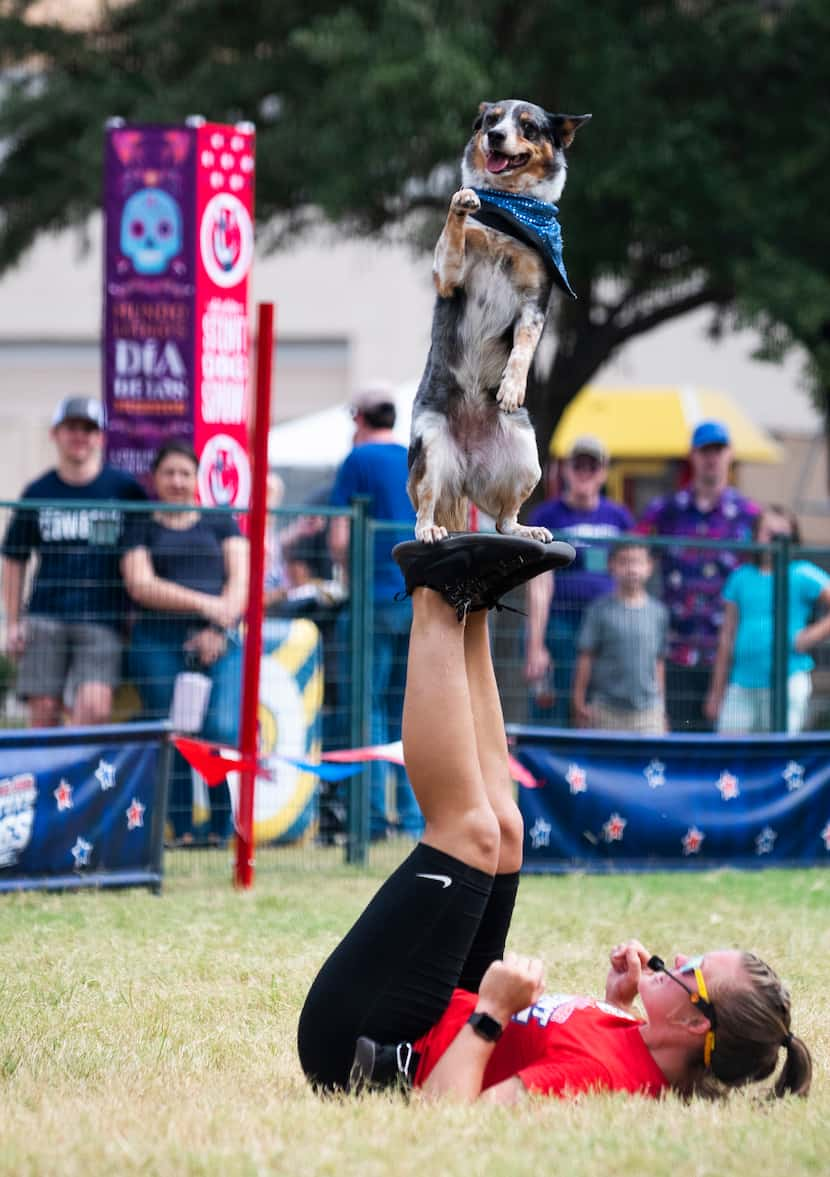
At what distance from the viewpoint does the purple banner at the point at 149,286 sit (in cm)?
966

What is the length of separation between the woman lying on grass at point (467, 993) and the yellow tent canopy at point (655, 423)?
1475 centimetres

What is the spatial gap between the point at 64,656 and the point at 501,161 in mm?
4847

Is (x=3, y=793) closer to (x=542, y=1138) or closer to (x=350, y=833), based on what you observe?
(x=350, y=833)

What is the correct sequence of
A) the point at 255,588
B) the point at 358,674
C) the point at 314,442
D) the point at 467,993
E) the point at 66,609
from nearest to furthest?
1. the point at 467,993
2. the point at 255,588
3. the point at 66,609
4. the point at 358,674
5. the point at 314,442

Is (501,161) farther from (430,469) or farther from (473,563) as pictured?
(473,563)

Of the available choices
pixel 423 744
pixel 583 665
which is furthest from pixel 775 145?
pixel 423 744

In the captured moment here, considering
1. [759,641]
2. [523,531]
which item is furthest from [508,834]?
[759,641]

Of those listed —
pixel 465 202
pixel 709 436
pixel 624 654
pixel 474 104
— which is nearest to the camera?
pixel 465 202

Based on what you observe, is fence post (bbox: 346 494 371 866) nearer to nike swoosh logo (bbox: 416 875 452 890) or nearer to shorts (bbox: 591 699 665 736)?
shorts (bbox: 591 699 665 736)

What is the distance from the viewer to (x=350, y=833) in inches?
338

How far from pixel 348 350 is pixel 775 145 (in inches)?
632

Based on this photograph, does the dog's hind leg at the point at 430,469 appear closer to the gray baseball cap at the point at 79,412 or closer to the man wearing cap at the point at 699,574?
the gray baseball cap at the point at 79,412

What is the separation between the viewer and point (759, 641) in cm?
973

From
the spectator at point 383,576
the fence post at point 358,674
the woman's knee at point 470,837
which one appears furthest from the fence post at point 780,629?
the woman's knee at point 470,837
